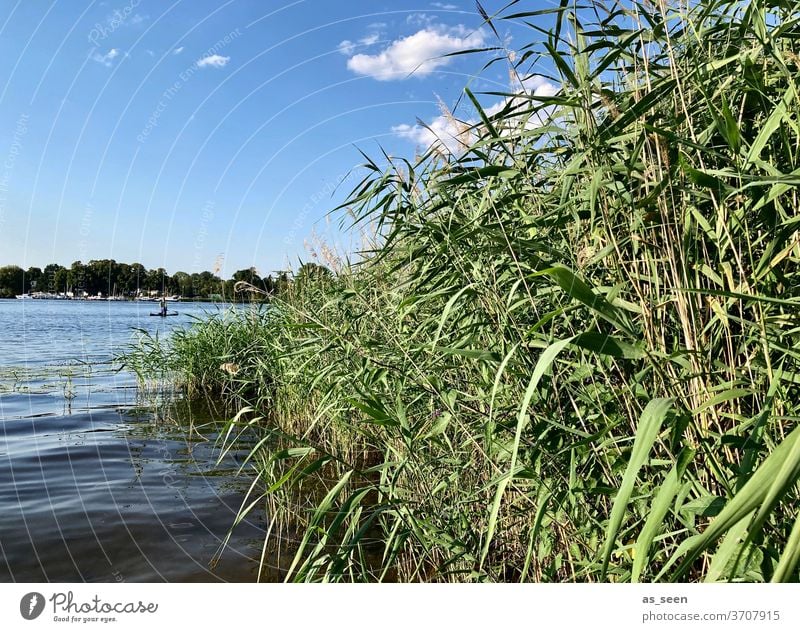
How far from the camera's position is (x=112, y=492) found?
13.5 feet

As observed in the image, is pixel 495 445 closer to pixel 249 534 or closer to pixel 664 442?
pixel 664 442

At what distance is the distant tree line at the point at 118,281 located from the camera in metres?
4.16

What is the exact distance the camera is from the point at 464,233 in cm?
181

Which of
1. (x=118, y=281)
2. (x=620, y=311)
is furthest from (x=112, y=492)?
(x=620, y=311)

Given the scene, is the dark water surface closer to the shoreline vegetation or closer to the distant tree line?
the distant tree line

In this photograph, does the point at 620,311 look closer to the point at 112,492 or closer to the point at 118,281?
the point at 112,492

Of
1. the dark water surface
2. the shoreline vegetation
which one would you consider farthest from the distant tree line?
the shoreline vegetation

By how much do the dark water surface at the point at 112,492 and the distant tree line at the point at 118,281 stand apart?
0.45m

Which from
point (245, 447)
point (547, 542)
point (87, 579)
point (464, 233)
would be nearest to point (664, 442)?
point (547, 542)

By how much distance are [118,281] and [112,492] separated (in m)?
3.20

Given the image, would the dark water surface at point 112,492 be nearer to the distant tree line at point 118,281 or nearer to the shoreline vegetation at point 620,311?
the distant tree line at point 118,281

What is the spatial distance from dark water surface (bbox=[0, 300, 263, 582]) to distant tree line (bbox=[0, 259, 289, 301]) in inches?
17.5

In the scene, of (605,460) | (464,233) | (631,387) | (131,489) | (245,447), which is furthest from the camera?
(245,447)

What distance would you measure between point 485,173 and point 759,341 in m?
0.94
